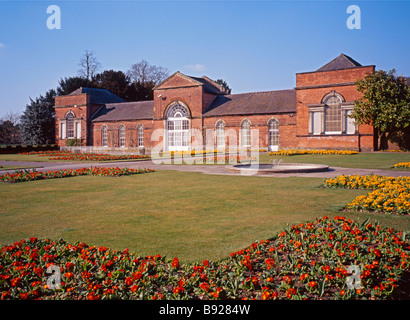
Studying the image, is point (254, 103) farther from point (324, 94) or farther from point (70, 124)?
point (70, 124)

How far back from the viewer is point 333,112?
1351 inches

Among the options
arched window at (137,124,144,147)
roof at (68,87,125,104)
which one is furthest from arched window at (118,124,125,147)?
roof at (68,87,125,104)

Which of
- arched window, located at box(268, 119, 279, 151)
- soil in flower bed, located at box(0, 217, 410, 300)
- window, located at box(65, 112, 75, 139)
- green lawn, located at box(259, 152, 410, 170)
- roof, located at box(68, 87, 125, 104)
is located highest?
roof, located at box(68, 87, 125, 104)

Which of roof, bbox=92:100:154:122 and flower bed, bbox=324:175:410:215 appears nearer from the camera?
flower bed, bbox=324:175:410:215

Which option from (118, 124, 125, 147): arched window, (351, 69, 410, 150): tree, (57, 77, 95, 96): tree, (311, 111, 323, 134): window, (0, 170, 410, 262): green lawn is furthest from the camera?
(57, 77, 95, 96): tree

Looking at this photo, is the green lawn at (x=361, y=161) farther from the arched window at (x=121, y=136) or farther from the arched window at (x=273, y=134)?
the arched window at (x=121, y=136)

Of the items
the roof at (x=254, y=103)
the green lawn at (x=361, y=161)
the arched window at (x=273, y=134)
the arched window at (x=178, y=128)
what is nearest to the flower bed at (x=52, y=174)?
the green lawn at (x=361, y=161)

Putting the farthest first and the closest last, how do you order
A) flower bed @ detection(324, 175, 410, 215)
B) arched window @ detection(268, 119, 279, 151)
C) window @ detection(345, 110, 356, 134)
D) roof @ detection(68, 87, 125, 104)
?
roof @ detection(68, 87, 125, 104) < arched window @ detection(268, 119, 279, 151) < window @ detection(345, 110, 356, 134) < flower bed @ detection(324, 175, 410, 215)

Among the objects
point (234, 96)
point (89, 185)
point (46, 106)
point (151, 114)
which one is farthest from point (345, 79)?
point (46, 106)

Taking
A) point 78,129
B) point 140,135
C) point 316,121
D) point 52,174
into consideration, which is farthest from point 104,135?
point 52,174

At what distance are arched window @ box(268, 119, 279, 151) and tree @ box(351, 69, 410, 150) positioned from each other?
787 centimetres

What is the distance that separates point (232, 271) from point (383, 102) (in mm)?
30457

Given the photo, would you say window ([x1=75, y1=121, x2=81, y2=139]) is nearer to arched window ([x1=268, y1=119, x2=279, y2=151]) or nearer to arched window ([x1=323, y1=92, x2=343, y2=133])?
arched window ([x1=268, y1=119, x2=279, y2=151])

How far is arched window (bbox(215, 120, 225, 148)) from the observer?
40.4 m
